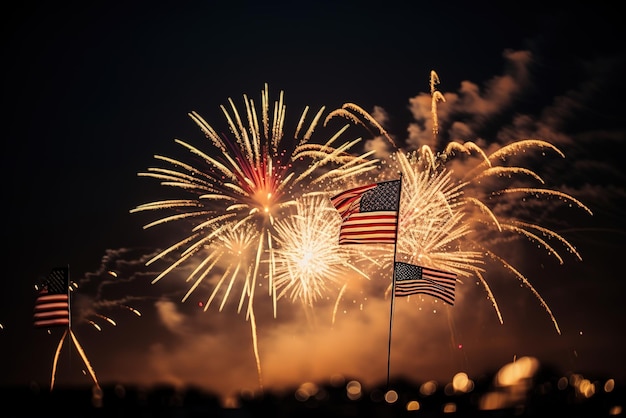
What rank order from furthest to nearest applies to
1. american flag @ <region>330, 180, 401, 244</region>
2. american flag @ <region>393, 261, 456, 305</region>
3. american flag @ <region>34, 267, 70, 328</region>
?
american flag @ <region>34, 267, 70, 328</region> < american flag @ <region>393, 261, 456, 305</region> < american flag @ <region>330, 180, 401, 244</region>

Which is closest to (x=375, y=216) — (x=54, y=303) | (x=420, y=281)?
(x=420, y=281)

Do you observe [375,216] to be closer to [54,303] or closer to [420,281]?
[420,281]

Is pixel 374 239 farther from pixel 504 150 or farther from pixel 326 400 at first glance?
pixel 504 150

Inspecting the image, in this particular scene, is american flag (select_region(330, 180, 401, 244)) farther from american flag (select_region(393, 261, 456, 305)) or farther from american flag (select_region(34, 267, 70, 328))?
american flag (select_region(34, 267, 70, 328))

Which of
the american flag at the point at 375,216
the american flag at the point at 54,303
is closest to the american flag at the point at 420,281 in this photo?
the american flag at the point at 375,216

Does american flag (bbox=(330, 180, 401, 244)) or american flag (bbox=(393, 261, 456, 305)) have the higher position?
american flag (bbox=(330, 180, 401, 244))

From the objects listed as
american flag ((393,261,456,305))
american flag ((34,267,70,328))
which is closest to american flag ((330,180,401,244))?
american flag ((393,261,456,305))

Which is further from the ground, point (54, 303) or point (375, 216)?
point (375, 216)
